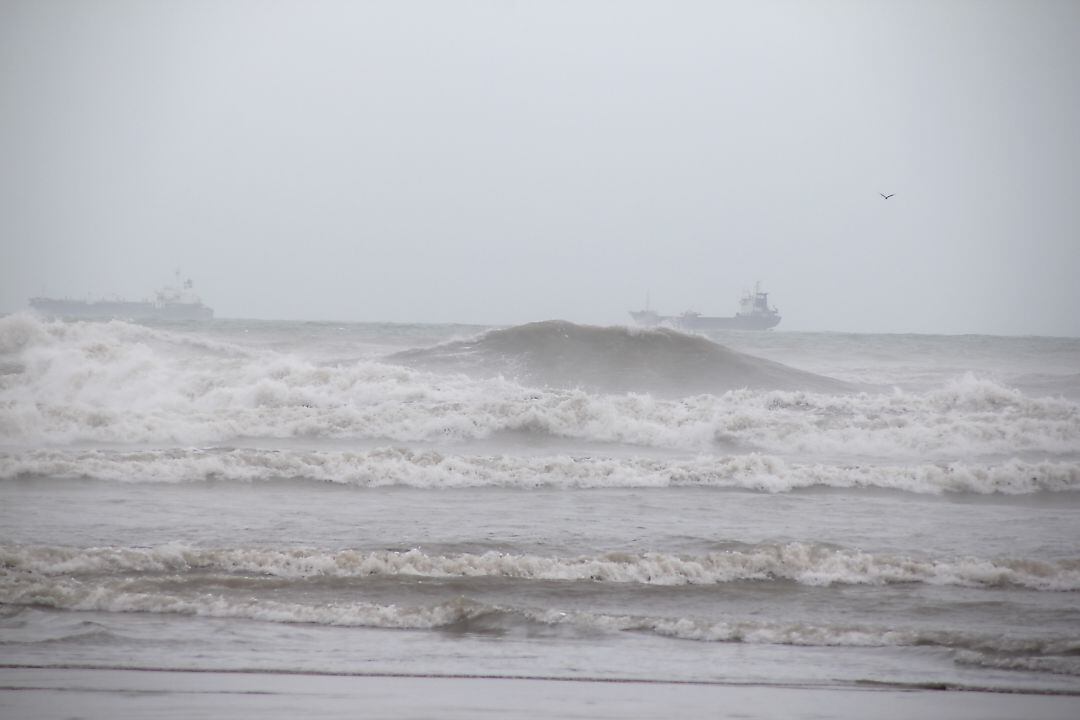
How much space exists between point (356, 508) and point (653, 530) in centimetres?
317

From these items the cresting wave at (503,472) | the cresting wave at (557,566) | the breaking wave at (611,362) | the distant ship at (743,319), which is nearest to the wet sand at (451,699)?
the cresting wave at (557,566)

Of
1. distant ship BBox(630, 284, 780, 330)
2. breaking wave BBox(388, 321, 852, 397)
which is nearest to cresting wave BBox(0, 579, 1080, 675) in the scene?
breaking wave BBox(388, 321, 852, 397)

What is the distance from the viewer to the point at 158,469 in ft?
34.9

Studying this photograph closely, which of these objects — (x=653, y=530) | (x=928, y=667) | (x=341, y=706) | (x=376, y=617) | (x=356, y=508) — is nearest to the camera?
(x=341, y=706)

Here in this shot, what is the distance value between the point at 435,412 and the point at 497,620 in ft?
34.2

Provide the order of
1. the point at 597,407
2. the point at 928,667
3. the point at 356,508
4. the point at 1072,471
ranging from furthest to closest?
the point at 597,407, the point at 1072,471, the point at 356,508, the point at 928,667

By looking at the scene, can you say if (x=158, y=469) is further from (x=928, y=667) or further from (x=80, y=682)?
(x=928, y=667)

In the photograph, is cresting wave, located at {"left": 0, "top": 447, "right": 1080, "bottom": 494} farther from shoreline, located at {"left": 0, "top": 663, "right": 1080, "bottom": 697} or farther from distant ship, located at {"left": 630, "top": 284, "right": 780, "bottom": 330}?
distant ship, located at {"left": 630, "top": 284, "right": 780, "bottom": 330}

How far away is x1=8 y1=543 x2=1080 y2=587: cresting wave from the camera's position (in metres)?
6.92

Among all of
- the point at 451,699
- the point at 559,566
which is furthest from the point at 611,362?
the point at 451,699

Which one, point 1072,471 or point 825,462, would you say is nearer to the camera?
point 1072,471

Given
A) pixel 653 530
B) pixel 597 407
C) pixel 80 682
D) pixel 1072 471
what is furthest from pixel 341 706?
pixel 597 407

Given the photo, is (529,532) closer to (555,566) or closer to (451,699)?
(555,566)

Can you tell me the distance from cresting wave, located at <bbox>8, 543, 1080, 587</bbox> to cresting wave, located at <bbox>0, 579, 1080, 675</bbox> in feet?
2.29
